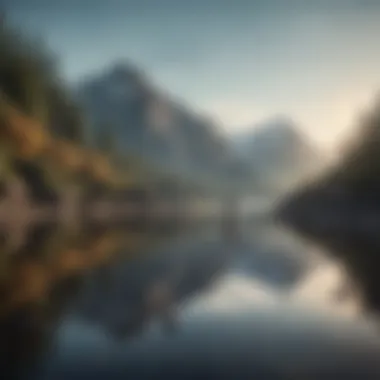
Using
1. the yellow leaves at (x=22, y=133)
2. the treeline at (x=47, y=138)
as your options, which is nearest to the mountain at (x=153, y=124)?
the treeline at (x=47, y=138)

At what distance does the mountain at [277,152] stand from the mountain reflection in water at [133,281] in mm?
188

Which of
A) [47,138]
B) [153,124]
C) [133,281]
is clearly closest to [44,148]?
[47,138]

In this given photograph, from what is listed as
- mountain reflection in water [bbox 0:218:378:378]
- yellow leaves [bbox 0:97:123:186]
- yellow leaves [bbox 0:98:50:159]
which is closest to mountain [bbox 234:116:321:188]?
mountain reflection in water [bbox 0:218:378:378]

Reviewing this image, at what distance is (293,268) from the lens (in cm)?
183

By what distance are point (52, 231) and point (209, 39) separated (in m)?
0.87

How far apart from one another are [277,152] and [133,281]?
662 mm

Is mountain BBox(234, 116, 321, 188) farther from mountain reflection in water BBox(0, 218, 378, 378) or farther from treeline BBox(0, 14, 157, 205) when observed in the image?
treeline BBox(0, 14, 157, 205)

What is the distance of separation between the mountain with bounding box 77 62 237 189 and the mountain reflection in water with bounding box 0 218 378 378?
0.76ft

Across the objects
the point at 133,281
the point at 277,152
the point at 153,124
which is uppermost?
the point at 153,124

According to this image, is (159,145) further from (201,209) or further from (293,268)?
(293,268)

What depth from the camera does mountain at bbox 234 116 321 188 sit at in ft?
6.20

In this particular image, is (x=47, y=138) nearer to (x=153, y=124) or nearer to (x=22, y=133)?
(x=22, y=133)

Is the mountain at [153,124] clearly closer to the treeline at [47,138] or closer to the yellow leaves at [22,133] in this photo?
the treeline at [47,138]

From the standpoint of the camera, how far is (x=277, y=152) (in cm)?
193
